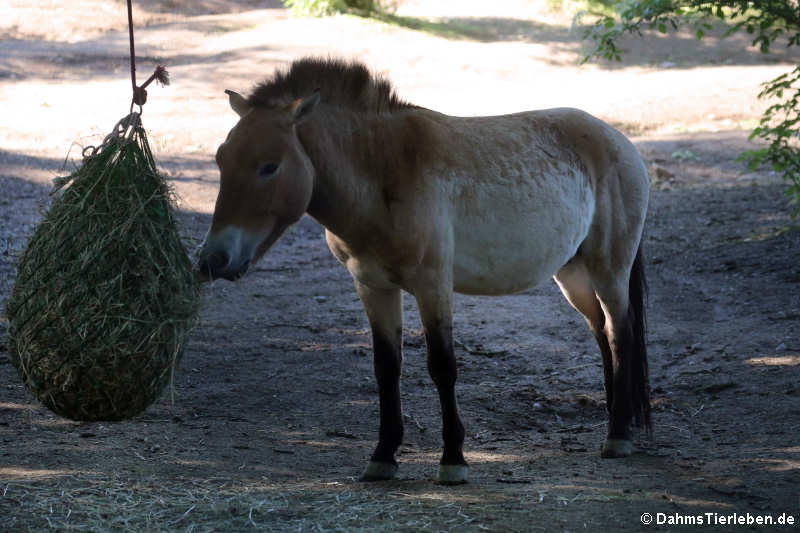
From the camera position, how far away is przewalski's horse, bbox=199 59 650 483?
363 cm

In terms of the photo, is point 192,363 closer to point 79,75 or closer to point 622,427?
point 622,427

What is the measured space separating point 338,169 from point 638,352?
7.04 feet

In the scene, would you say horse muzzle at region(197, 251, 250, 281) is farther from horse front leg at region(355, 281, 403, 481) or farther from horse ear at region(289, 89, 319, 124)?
horse front leg at region(355, 281, 403, 481)

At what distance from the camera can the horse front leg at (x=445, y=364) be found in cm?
401

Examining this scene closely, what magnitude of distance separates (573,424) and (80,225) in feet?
10.3

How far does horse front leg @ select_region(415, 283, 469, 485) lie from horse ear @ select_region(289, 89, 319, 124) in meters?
0.95

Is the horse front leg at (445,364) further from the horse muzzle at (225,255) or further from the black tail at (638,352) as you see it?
the black tail at (638,352)

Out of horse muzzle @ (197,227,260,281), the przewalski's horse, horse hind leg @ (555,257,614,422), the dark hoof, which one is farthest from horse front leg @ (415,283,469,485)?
horse hind leg @ (555,257,614,422)

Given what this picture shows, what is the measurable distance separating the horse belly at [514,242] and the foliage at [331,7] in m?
15.9

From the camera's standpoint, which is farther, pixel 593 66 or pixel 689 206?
pixel 593 66

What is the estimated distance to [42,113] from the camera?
494 inches

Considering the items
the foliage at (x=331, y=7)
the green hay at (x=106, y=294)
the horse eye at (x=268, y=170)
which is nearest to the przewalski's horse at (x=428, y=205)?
the horse eye at (x=268, y=170)

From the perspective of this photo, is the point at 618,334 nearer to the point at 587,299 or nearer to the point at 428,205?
the point at 587,299

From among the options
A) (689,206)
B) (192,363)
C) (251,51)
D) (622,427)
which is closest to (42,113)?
(251,51)
